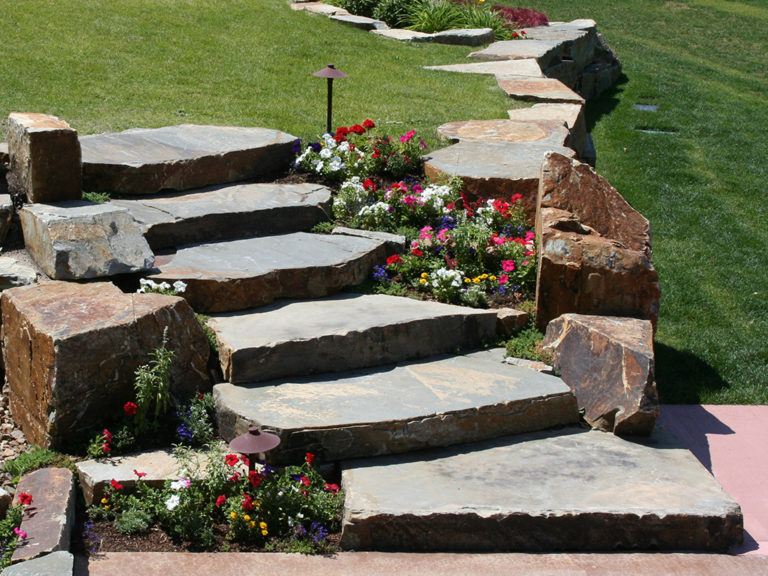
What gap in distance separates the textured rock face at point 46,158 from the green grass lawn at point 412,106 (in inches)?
67.3

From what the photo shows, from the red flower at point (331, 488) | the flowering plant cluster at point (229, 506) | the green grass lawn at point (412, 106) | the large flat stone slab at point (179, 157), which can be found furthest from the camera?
the green grass lawn at point (412, 106)

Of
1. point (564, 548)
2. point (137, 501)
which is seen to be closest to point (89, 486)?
point (137, 501)

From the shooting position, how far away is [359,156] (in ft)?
27.5

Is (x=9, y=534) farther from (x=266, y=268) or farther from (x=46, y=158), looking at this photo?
(x=46, y=158)

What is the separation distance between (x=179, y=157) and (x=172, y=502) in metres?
3.43

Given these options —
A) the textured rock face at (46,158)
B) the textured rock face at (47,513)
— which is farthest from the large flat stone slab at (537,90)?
Result: the textured rock face at (47,513)

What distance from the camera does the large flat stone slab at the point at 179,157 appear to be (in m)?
7.34

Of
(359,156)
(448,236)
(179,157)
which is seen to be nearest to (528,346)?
(448,236)

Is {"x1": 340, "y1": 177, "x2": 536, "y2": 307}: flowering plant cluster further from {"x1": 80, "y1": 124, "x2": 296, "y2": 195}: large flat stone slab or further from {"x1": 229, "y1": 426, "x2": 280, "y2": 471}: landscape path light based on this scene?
{"x1": 229, "y1": 426, "x2": 280, "y2": 471}: landscape path light

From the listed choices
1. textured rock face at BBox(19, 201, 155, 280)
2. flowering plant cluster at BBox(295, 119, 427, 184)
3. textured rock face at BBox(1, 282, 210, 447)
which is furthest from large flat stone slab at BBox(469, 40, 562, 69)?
textured rock face at BBox(1, 282, 210, 447)

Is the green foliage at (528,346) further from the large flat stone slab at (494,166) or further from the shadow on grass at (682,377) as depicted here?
the large flat stone slab at (494,166)

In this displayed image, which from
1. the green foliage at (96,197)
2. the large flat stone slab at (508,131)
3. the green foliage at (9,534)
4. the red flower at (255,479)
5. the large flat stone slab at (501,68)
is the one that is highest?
the large flat stone slab at (501,68)

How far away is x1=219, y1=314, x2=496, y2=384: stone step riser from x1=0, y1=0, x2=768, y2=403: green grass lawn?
153cm

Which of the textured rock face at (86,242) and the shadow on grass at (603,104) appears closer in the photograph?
the textured rock face at (86,242)
